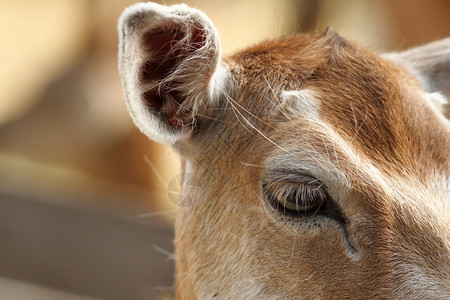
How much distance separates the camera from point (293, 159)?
3398mm

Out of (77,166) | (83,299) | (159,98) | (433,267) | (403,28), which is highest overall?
(403,28)

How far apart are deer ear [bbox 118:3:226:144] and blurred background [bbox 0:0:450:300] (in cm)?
509

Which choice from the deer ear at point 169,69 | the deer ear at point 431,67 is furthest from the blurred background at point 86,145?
the deer ear at point 169,69

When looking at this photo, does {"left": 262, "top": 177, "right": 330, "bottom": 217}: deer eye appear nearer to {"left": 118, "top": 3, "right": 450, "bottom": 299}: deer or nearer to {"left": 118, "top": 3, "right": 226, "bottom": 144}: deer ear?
{"left": 118, "top": 3, "right": 450, "bottom": 299}: deer

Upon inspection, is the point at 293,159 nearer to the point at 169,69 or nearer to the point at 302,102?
the point at 302,102

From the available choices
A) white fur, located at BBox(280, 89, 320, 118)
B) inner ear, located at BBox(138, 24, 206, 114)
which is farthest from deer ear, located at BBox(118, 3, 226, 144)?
white fur, located at BBox(280, 89, 320, 118)

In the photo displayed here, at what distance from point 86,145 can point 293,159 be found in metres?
8.06

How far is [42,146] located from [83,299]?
3005 mm

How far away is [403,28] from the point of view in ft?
37.7

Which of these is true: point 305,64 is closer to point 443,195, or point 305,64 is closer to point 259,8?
point 443,195

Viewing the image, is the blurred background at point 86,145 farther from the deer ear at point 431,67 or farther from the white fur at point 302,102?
the white fur at point 302,102

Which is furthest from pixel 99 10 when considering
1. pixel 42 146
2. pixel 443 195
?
pixel 443 195

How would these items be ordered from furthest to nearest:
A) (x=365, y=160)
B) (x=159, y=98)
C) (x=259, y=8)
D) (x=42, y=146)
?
(x=259, y=8) → (x=42, y=146) → (x=159, y=98) → (x=365, y=160)

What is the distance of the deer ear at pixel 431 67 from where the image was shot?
438 centimetres
